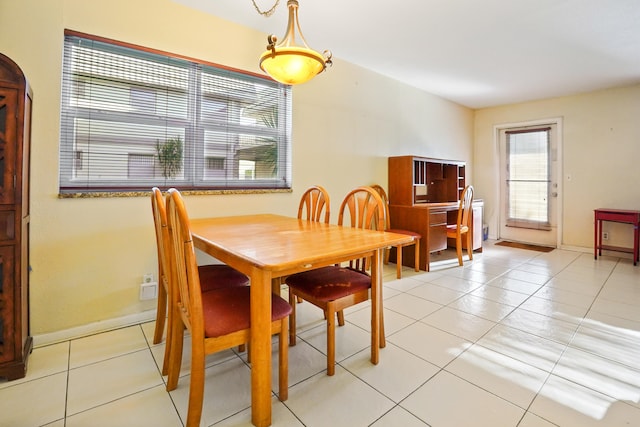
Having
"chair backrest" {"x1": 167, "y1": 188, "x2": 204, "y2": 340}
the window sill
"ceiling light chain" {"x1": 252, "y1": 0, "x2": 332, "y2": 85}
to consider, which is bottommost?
"chair backrest" {"x1": 167, "y1": 188, "x2": 204, "y2": 340}

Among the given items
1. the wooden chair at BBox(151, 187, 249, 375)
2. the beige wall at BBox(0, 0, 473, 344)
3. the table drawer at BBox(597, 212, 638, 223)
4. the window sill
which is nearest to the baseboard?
the beige wall at BBox(0, 0, 473, 344)

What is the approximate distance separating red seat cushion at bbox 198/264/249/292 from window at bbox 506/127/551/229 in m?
5.16

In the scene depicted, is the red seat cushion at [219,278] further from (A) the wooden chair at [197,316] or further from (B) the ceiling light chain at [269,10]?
(B) the ceiling light chain at [269,10]

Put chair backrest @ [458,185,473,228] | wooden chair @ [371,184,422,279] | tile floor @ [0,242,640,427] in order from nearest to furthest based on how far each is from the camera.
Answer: tile floor @ [0,242,640,427], wooden chair @ [371,184,422,279], chair backrest @ [458,185,473,228]

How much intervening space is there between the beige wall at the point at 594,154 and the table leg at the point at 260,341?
17.4ft

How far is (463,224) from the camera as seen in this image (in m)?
4.02

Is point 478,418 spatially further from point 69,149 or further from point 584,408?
point 69,149

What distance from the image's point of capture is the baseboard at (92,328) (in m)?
1.91

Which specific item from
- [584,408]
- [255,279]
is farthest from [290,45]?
[584,408]

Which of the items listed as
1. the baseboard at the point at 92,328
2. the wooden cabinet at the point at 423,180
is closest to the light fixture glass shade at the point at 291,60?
the baseboard at the point at 92,328

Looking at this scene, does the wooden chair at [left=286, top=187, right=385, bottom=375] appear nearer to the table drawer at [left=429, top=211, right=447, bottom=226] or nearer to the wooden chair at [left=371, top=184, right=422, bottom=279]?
the wooden chair at [left=371, top=184, right=422, bottom=279]

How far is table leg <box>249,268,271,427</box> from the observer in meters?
1.22

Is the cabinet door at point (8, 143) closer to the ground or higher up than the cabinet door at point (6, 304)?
higher up

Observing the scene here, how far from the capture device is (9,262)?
1531mm
